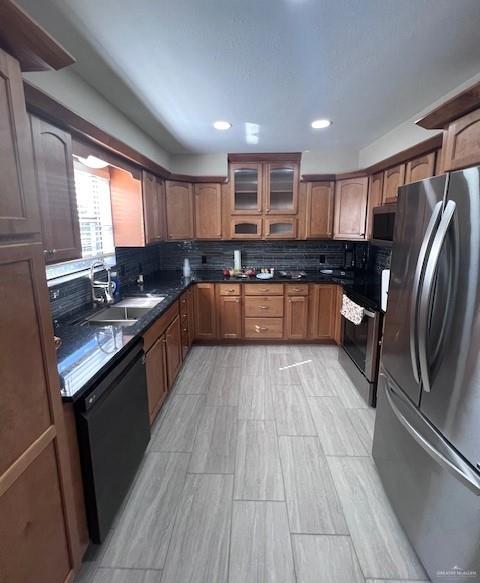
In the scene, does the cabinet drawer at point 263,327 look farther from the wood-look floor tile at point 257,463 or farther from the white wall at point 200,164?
the white wall at point 200,164

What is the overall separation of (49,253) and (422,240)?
5.85 feet

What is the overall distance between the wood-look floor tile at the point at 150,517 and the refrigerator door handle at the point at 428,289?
149 centimetres

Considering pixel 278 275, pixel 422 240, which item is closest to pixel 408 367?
pixel 422 240

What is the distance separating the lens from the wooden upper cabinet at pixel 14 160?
88cm

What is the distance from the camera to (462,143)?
1344 mm

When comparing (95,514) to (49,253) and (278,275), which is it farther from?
(278,275)

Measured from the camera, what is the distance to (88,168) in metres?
2.53

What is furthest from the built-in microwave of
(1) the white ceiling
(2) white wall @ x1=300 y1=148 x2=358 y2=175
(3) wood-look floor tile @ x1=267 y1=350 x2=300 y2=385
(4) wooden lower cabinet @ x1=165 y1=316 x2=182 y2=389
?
(4) wooden lower cabinet @ x1=165 y1=316 x2=182 y2=389

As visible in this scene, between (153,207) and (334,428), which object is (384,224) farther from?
(153,207)

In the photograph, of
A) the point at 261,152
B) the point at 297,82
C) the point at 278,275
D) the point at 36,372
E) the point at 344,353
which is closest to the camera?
the point at 36,372

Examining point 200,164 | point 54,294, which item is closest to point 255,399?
point 54,294

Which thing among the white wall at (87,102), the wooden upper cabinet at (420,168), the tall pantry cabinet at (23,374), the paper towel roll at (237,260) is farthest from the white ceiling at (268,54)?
the paper towel roll at (237,260)

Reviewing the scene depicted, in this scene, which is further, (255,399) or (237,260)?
(237,260)

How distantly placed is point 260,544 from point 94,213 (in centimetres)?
274
